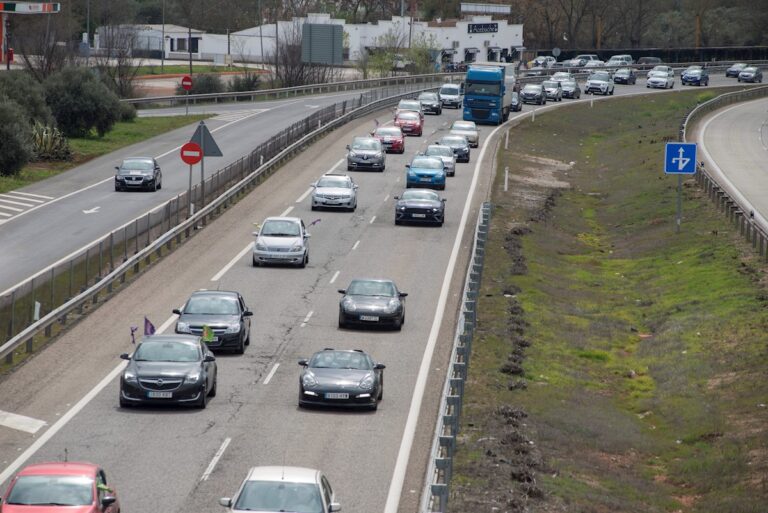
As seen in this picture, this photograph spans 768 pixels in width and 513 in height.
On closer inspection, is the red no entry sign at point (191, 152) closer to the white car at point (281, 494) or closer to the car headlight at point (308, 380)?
the car headlight at point (308, 380)

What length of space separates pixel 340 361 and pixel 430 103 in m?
68.3

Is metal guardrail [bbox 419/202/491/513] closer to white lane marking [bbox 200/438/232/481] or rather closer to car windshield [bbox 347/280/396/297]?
car windshield [bbox 347/280/396/297]

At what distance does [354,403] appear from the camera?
1045 inches

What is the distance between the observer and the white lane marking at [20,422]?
25000 millimetres

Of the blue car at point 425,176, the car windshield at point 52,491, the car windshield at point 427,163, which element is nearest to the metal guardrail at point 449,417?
the car windshield at point 52,491

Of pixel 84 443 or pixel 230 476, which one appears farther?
pixel 84 443

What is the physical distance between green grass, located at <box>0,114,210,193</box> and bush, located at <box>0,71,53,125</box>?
95.3 inches

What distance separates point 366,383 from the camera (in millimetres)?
26562

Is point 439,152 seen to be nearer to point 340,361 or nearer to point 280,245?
point 280,245

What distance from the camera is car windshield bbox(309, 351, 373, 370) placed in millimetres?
26922

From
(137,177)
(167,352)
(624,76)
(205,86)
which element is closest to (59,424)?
(167,352)

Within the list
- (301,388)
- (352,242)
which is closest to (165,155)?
(352,242)

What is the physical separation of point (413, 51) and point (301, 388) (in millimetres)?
108220

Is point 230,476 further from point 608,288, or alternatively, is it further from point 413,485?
point 608,288
